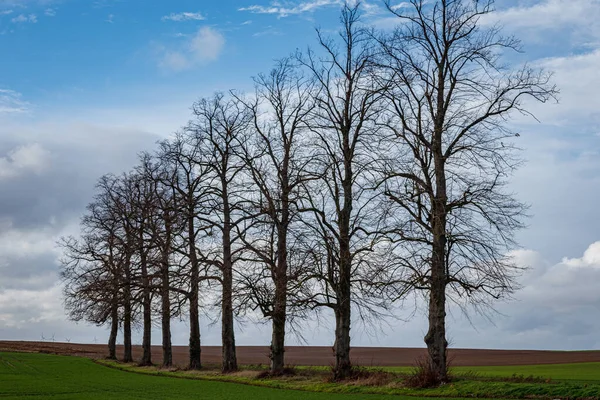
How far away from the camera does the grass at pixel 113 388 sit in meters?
29.4

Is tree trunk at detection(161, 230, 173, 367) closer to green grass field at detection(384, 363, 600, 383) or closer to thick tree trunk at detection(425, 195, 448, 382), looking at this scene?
green grass field at detection(384, 363, 600, 383)

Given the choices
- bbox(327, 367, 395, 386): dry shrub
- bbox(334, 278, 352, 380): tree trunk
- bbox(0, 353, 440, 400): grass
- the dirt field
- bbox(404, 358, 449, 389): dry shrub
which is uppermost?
bbox(334, 278, 352, 380): tree trunk

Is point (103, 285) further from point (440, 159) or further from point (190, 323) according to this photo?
point (440, 159)

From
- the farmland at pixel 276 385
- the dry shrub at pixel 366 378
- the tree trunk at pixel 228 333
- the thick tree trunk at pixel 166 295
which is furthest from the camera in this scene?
the thick tree trunk at pixel 166 295

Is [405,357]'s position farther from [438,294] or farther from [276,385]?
[438,294]

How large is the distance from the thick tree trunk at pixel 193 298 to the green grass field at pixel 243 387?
1657mm

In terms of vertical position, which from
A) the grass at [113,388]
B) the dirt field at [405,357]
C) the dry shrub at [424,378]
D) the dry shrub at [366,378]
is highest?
the dry shrub at [424,378]

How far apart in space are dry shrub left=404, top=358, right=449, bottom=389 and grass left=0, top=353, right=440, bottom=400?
2.07m

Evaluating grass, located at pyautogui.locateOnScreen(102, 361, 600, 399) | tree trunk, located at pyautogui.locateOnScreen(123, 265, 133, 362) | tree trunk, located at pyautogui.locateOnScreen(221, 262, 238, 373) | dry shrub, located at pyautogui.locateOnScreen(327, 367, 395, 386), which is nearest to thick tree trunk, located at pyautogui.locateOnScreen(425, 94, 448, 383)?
grass, located at pyautogui.locateOnScreen(102, 361, 600, 399)

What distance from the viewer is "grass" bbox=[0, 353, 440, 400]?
29391 millimetres

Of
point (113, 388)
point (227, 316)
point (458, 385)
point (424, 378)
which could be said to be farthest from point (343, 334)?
point (113, 388)

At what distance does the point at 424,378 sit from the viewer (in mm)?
27891

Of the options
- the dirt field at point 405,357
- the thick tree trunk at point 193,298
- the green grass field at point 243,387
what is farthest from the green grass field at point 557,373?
the thick tree trunk at point 193,298

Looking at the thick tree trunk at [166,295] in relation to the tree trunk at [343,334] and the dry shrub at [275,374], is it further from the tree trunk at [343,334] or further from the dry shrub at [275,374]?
the tree trunk at [343,334]
